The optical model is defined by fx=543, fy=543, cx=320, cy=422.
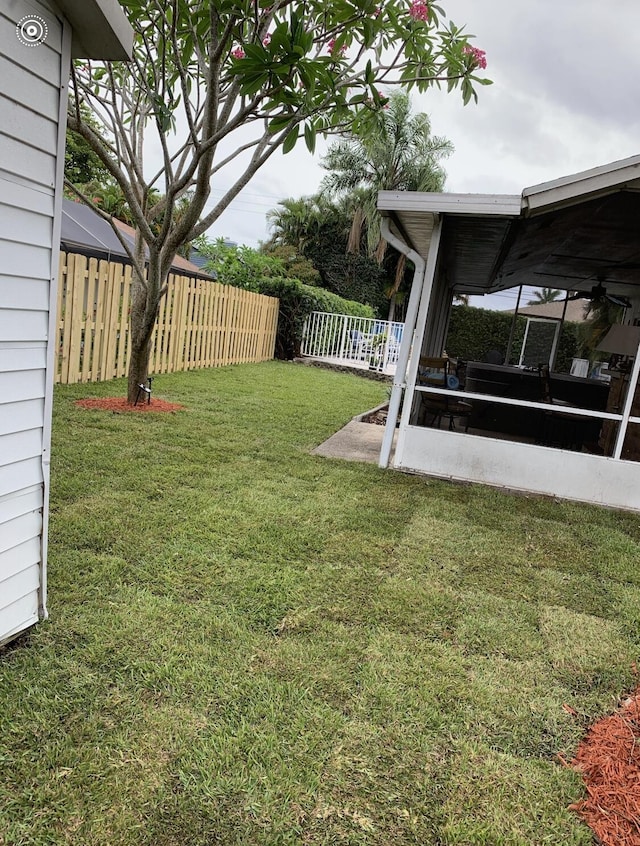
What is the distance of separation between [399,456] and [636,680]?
3.23m

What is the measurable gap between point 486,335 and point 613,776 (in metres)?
9.64

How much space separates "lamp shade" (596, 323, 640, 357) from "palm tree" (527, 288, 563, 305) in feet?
14.8

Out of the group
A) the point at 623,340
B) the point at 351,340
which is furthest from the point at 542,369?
the point at 351,340

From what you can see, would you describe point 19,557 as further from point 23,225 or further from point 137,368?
point 137,368

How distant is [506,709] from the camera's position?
2154mm

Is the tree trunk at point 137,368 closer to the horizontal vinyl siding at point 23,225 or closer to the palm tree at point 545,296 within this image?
the horizontal vinyl siding at point 23,225

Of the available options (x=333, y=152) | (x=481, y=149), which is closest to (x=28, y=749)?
(x=333, y=152)

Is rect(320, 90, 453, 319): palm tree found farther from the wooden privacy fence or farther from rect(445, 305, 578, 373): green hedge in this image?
rect(445, 305, 578, 373): green hedge

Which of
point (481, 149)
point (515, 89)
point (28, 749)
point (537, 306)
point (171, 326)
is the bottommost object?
point (28, 749)

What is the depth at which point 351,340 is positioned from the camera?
15.9 m

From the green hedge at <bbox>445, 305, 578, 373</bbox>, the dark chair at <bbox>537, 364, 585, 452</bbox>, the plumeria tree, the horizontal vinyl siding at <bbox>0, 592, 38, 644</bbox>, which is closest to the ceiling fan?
the green hedge at <bbox>445, 305, 578, 373</bbox>

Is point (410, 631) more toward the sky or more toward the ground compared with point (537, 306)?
more toward the ground

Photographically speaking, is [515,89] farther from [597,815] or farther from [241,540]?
[597,815]

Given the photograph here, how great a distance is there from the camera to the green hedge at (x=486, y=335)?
10.3 m
